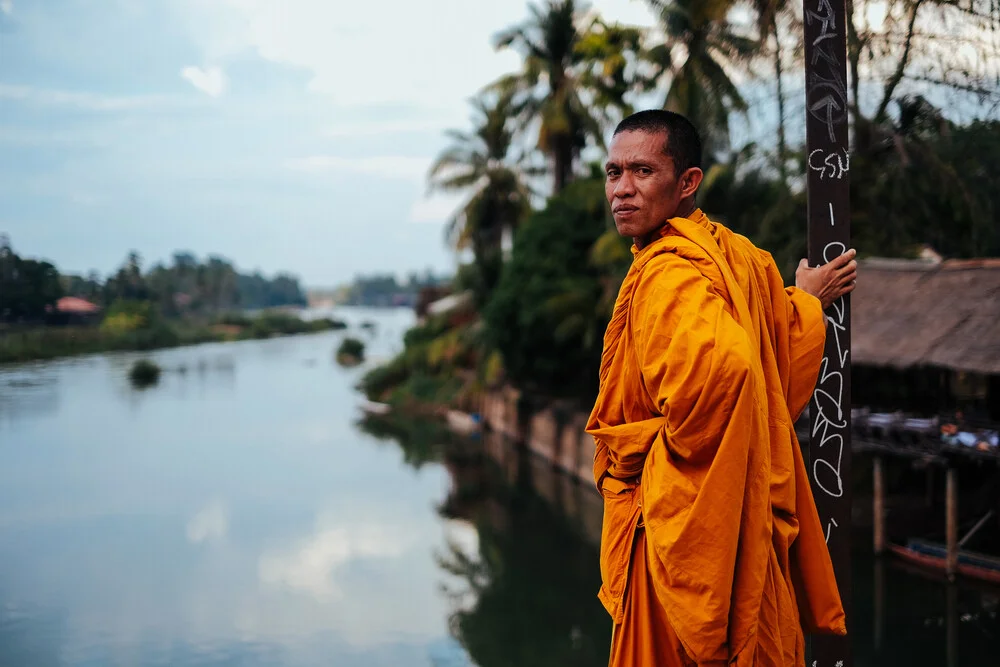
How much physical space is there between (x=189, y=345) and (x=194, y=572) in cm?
1517

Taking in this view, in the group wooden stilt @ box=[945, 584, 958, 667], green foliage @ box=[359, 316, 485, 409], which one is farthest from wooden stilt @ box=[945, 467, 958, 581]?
green foliage @ box=[359, 316, 485, 409]

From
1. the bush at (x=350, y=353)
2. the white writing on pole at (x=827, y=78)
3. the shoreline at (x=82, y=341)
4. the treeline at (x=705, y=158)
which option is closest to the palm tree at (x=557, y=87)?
the treeline at (x=705, y=158)

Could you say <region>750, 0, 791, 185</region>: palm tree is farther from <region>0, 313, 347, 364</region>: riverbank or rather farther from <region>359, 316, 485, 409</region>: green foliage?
<region>359, 316, 485, 409</region>: green foliage

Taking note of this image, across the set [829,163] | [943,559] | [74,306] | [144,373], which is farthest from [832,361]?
[144,373]

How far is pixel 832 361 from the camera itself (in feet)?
7.27

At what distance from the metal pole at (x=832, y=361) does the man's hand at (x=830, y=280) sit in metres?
0.03

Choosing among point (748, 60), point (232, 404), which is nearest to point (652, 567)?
point (748, 60)

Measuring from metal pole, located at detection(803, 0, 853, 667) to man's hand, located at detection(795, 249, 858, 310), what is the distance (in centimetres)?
3

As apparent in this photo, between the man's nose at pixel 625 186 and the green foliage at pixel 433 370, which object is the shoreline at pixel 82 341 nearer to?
the green foliage at pixel 433 370

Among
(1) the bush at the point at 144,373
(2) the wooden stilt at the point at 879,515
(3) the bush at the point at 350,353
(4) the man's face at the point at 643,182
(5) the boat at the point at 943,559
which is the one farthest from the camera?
(3) the bush at the point at 350,353

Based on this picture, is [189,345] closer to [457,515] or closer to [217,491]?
[217,491]

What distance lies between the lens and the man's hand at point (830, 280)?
2175 millimetres

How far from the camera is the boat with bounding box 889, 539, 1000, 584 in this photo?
34.8 ft

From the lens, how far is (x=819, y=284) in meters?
2.17
